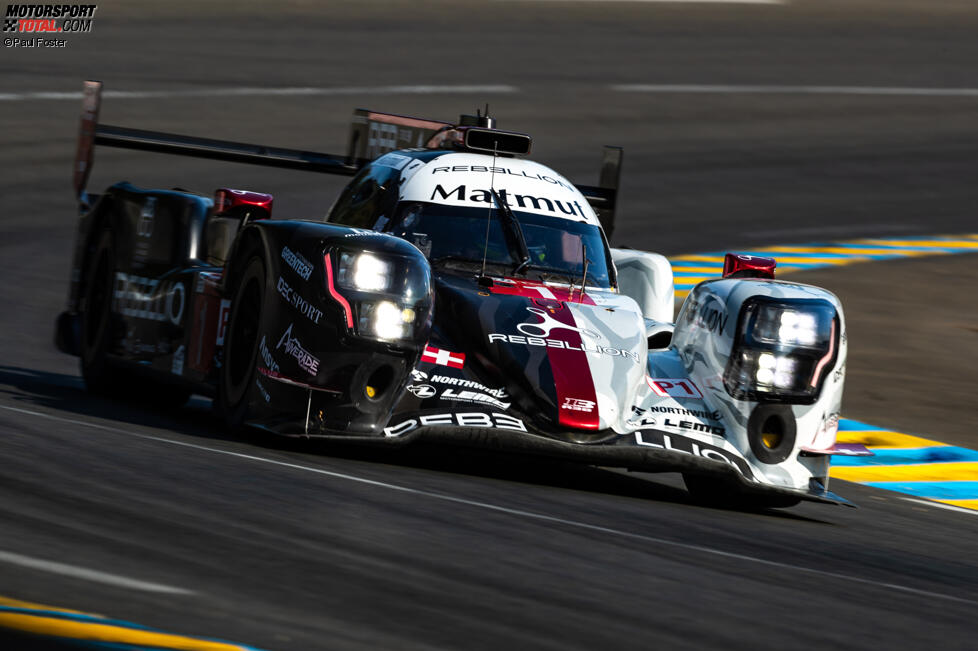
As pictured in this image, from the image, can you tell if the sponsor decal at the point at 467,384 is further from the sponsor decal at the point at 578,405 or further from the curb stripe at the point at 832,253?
the curb stripe at the point at 832,253

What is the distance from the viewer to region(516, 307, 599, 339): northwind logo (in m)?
6.91

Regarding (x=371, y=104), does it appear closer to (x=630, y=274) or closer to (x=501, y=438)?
(x=630, y=274)

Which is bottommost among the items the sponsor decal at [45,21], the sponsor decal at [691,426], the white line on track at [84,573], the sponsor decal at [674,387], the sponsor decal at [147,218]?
the white line on track at [84,573]

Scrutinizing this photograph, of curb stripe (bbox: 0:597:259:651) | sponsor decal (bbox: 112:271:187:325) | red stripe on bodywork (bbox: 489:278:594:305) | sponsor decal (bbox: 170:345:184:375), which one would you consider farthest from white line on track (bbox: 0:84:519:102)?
curb stripe (bbox: 0:597:259:651)

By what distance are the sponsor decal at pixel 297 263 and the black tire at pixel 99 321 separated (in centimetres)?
231

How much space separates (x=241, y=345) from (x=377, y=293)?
1.01m

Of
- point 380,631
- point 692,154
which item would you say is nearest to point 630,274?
point 380,631

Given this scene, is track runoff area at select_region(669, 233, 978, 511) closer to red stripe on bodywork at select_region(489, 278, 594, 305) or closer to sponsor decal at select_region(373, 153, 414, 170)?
red stripe on bodywork at select_region(489, 278, 594, 305)

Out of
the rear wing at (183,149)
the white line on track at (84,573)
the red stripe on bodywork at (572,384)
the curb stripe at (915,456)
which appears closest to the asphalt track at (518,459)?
the white line on track at (84,573)

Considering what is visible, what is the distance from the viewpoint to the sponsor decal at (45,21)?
26656 mm

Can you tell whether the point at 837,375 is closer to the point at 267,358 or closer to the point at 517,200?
the point at 517,200

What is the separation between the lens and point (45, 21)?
28.1 meters

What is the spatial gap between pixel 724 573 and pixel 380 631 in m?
1.61

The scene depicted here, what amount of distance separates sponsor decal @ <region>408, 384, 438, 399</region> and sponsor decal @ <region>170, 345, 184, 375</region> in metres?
1.75
